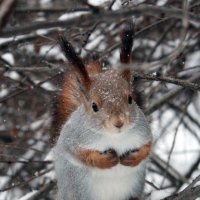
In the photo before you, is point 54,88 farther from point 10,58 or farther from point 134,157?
point 134,157

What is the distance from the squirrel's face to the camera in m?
1.45

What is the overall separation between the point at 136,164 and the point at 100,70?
38cm

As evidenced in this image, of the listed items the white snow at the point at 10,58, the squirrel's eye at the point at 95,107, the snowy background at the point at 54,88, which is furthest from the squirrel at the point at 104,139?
the white snow at the point at 10,58

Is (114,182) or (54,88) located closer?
(114,182)

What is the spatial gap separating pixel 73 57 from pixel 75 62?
0.10 ft

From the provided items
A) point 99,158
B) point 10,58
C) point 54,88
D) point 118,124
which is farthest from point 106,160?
point 10,58

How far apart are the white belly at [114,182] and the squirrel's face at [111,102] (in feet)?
0.41

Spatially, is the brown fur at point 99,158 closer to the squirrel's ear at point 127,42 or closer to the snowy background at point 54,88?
the squirrel's ear at point 127,42

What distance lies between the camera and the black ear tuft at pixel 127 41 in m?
1.48

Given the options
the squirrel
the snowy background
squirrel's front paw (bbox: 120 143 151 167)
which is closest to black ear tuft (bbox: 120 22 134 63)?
the squirrel

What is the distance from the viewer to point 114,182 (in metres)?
1.50

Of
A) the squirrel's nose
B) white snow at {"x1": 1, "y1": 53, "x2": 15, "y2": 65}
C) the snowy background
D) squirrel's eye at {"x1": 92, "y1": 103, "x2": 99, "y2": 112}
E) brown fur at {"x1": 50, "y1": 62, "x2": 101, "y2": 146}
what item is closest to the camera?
the squirrel's nose

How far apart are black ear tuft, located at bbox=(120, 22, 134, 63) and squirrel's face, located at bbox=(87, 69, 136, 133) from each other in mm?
77

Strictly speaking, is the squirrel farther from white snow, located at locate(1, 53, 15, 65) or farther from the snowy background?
white snow, located at locate(1, 53, 15, 65)
